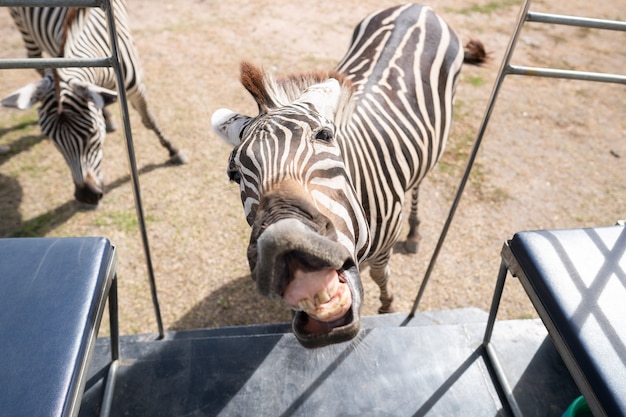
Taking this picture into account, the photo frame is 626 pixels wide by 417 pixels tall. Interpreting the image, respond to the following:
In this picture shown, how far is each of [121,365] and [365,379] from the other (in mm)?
1460

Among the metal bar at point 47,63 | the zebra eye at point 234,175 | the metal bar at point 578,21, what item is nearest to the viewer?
the metal bar at point 47,63

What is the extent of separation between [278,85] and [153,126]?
10.5 feet

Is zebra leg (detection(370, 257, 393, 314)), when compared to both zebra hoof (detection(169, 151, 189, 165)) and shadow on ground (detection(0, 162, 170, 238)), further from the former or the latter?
shadow on ground (detection(0, 162, 170, 238))

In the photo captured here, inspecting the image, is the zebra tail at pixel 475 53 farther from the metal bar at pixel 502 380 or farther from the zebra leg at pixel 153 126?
the zebra leg at pixel 153 126

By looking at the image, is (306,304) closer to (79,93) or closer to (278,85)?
(278,85)

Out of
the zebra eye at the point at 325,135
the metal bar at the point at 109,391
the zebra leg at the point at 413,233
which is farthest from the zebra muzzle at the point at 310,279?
the zebra leg at the point at 413,233

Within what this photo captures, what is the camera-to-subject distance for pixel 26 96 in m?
3.75

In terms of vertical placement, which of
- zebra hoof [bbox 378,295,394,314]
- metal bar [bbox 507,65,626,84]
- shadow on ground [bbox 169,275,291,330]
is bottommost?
shadow on ground [bbox 169,275,291,330]

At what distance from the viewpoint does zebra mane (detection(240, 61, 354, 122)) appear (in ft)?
6.78

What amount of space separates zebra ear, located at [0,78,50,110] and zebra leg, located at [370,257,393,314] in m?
3.33

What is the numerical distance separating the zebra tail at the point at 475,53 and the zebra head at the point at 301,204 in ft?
8.39

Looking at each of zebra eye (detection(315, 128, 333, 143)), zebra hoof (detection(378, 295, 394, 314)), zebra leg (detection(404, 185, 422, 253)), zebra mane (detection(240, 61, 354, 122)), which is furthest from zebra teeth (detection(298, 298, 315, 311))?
zebra leg (detection(404, 185, 422, 253))

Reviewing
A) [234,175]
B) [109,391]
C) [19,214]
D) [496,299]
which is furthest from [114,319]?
[19,214]

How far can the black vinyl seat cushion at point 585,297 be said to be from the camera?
1570mm
